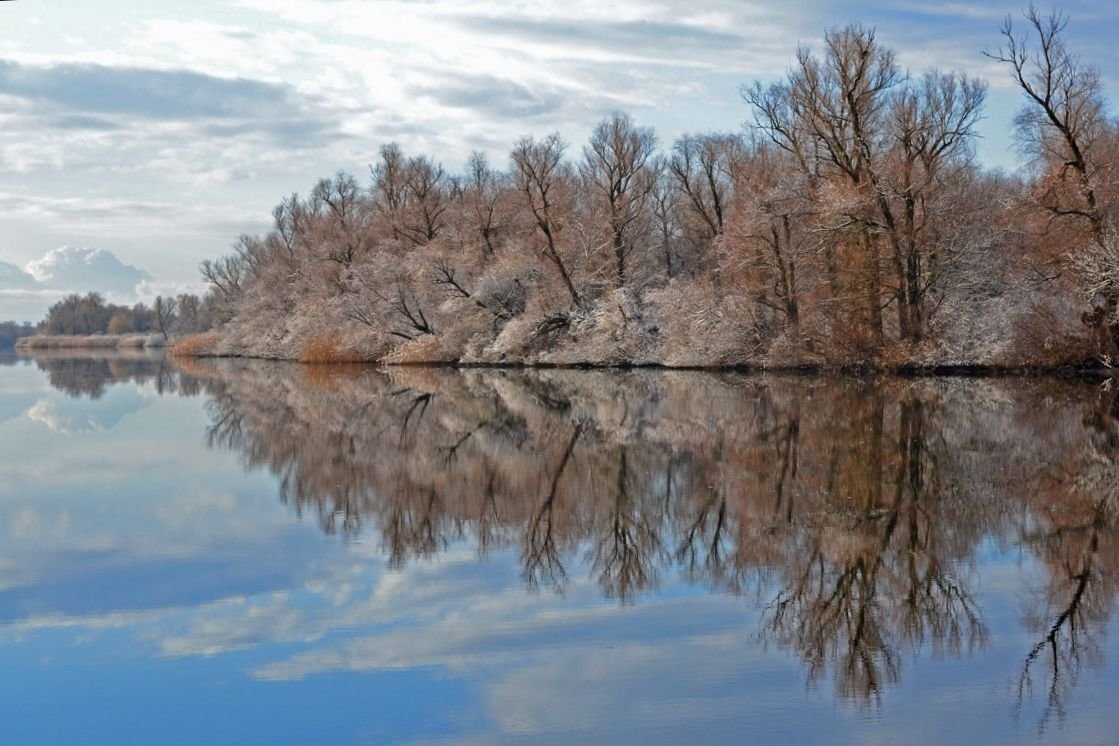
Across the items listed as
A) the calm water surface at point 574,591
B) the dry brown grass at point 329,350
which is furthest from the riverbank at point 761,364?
the calm water surface at point 574,591

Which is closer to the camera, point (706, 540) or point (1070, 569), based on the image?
point (1070, 569)

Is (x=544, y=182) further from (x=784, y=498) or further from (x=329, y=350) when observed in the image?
(x=784, y=498)

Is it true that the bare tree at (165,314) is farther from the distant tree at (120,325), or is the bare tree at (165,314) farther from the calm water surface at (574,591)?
the calm water surface at (574,591)

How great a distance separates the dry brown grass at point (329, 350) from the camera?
58.2 m

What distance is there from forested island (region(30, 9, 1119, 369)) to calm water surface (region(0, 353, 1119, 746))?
15.7 m

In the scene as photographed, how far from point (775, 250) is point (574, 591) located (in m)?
31.4

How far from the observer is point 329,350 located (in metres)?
58.8

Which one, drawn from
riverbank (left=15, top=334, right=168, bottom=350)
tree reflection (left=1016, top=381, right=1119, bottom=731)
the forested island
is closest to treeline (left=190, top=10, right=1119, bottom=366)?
the forested island

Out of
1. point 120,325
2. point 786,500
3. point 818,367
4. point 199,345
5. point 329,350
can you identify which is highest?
point 120,325

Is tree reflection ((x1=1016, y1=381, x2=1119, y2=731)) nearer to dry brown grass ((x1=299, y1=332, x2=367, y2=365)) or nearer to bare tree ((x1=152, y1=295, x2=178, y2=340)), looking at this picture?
dry brown grass ((x1=299, y1=332, x2=367, y2=365))

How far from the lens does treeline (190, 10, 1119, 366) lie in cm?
3148

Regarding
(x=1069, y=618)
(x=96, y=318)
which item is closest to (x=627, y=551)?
(x=1069, y=618)

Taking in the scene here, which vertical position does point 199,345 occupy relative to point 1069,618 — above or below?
above

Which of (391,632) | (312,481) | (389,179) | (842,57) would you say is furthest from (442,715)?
(389,179)
